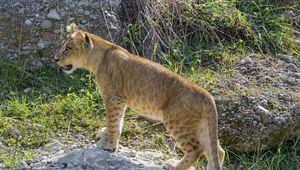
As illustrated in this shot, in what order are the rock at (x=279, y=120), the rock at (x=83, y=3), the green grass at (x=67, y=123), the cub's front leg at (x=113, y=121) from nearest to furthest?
the cub's front leg at (x=113, y=121)
the green grass at (x=67, y=123)
the rock at (x=279, y=120)
the rock at (x=83, y=3)

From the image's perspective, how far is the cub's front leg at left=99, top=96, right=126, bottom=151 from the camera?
22.5ft

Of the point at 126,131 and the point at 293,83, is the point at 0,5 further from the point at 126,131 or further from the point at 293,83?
the point at 293,83

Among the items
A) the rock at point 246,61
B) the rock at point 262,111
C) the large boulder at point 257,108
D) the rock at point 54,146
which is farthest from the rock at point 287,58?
the rock at point 54,146

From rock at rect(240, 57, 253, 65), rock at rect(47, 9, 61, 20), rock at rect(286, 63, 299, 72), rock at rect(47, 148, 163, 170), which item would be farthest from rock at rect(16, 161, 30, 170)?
rock at rect(286, 63, 299, 72)

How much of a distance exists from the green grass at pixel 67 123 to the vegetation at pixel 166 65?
0.01 meters

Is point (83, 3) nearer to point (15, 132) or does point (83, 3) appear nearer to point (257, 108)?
point (15, 132)

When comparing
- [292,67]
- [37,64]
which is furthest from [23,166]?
[292,67]

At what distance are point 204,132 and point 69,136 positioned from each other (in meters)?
1.56

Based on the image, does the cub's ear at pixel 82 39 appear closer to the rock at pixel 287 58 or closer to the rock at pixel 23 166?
the rock at pixel 23 166

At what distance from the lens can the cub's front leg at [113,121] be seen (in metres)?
6.86

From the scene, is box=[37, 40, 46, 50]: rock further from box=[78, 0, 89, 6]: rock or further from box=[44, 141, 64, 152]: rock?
box=[44, 141, 64, 152]: rock

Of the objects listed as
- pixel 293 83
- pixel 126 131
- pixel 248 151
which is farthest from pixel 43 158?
pixel 293 83

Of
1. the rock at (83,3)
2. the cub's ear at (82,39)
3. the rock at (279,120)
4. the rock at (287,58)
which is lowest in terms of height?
the rock at (279,120)

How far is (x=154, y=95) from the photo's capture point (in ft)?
22.2
